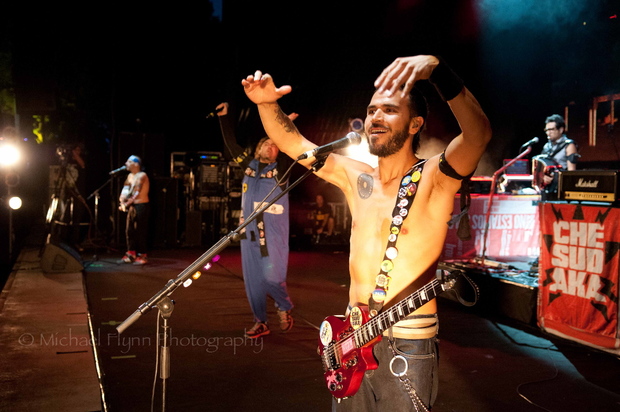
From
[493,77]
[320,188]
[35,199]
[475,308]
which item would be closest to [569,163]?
[475,308]

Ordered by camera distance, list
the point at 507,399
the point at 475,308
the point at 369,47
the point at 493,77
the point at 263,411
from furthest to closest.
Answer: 1. the point at 369,47
2. the point at 493,77
3. the point at 475,308
4. the point at 507,399
5. the point at 263,411

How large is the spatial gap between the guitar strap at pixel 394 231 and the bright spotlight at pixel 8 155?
30.1 ft

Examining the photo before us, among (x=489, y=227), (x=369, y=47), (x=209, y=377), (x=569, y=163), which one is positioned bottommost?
(x=209, y=377)

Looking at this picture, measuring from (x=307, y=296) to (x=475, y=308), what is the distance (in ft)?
7.94

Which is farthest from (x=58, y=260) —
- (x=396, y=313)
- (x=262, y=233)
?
(x=396, y=313)

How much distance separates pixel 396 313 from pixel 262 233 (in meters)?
3.60

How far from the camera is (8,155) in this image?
9.52 metres

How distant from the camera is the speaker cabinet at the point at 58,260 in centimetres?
912

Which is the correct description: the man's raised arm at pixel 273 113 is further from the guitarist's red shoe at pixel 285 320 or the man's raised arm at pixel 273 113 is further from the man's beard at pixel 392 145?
the guitarist's red shoe at pixel 285 320

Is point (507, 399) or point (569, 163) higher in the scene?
point (569, 163)

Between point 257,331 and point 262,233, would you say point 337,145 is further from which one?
point 257,331

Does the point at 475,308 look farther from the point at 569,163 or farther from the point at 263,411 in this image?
the point at 263,411

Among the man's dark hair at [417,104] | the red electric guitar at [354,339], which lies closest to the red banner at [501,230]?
the man's dark hair at [417,104]

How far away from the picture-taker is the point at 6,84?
13523mm
